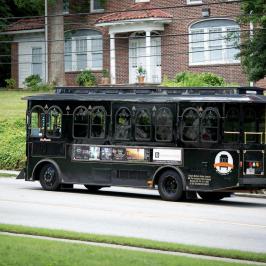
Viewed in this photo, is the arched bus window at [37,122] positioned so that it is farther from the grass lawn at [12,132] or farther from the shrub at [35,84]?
the shrub at [35,84]

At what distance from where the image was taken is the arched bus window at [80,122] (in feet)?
82.2

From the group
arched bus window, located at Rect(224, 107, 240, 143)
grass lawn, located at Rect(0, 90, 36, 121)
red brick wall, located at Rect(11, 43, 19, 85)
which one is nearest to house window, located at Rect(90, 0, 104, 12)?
red brick wall, located at Rect(11, 43, 19, 85)

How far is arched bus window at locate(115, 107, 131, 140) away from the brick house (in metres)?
18.1

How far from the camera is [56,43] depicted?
49.4 metres

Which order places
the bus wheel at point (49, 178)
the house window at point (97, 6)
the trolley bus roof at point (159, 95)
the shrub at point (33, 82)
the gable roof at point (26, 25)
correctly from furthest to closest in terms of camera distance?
the gable roof at point (26, 25) → the house window at point (97, 6) → the shrub at point (33, 82) → the bus wheel at point (49, 178) → the trolley bus roof at point (159, 95)

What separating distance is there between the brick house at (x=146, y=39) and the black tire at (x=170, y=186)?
1967 centimetres

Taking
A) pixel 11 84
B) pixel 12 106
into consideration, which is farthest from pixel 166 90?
pixel 11 84

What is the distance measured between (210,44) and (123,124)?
→ 866 inches

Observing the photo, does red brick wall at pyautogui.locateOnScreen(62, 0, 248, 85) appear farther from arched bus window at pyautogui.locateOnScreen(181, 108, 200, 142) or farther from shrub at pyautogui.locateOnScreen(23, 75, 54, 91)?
arched bus window at pyautogui.locateOnScreen(181, 108, 200, 142)

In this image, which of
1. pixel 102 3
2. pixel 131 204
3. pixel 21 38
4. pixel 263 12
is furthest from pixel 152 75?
pixel 131 204

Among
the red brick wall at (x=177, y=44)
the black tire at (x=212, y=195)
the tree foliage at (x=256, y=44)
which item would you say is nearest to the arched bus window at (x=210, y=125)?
the black tire at (x=212, y=195)

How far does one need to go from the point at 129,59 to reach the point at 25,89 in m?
6.55

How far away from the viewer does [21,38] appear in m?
54.1

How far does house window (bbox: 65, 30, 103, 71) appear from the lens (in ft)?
165
